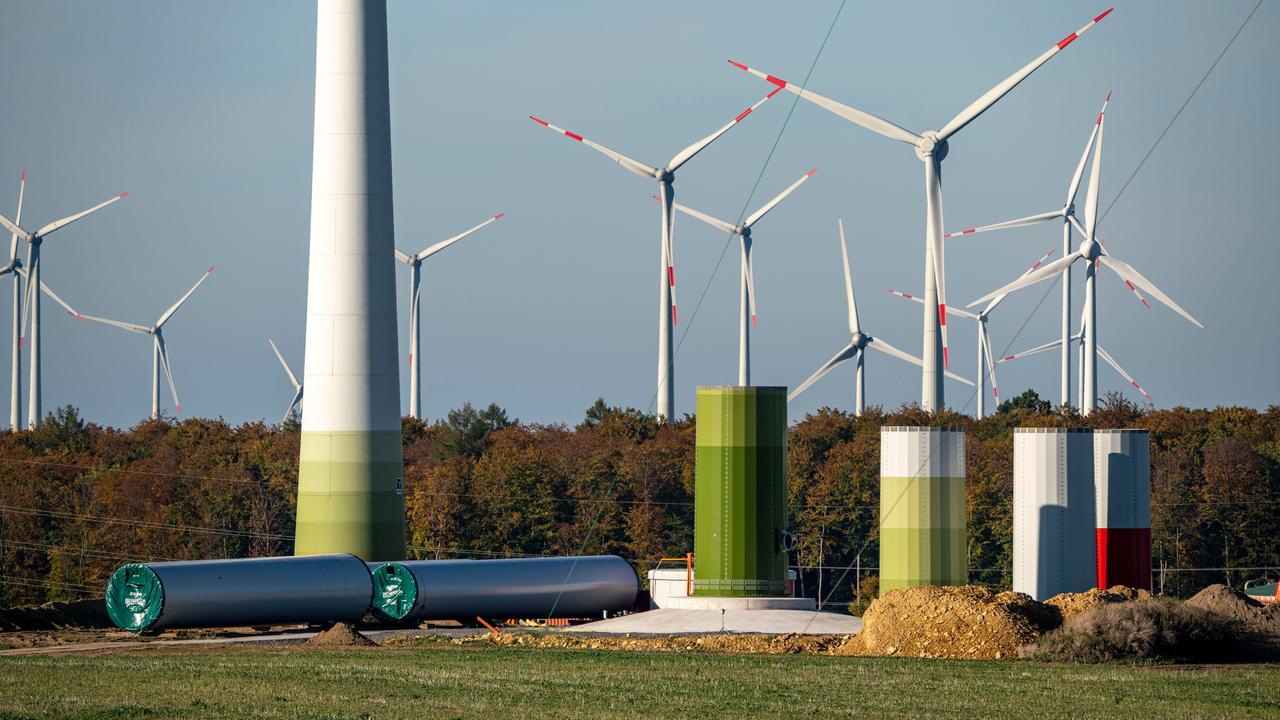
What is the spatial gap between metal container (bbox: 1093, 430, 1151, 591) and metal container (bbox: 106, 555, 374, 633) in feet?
65.2

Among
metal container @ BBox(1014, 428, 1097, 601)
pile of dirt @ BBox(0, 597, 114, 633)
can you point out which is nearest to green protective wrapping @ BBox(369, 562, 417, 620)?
pile of dirt @ BBox(0, 597, 114, 633)

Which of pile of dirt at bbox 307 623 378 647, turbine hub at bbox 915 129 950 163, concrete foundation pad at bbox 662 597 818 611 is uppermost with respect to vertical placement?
turbine hub at bbox 915 129 950 163

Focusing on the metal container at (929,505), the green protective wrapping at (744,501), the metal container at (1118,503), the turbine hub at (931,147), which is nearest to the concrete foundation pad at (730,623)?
the green protective wrapping at (744,501)

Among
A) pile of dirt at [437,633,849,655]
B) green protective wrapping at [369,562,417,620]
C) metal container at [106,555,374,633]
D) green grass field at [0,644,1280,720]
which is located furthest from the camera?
green protective wrapping at [369,562,417,620]

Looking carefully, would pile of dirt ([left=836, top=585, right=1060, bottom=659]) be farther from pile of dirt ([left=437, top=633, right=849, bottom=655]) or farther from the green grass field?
the green grass field

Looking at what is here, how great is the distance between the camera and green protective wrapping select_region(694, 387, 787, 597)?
2044 inches

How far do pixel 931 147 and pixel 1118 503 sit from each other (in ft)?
88.3

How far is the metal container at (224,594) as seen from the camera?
47.2m

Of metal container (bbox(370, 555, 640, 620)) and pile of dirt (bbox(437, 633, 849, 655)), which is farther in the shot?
metal container (bbox(370, 555, 640, 620))

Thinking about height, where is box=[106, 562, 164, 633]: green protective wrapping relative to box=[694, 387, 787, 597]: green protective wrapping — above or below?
below

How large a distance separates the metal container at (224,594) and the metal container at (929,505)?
1489 centimetres

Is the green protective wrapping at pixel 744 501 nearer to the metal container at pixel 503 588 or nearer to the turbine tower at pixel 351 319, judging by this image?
the metal container at pixel 503 588

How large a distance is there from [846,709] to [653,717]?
10.8 ft

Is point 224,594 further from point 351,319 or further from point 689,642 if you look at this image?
point 689,642
